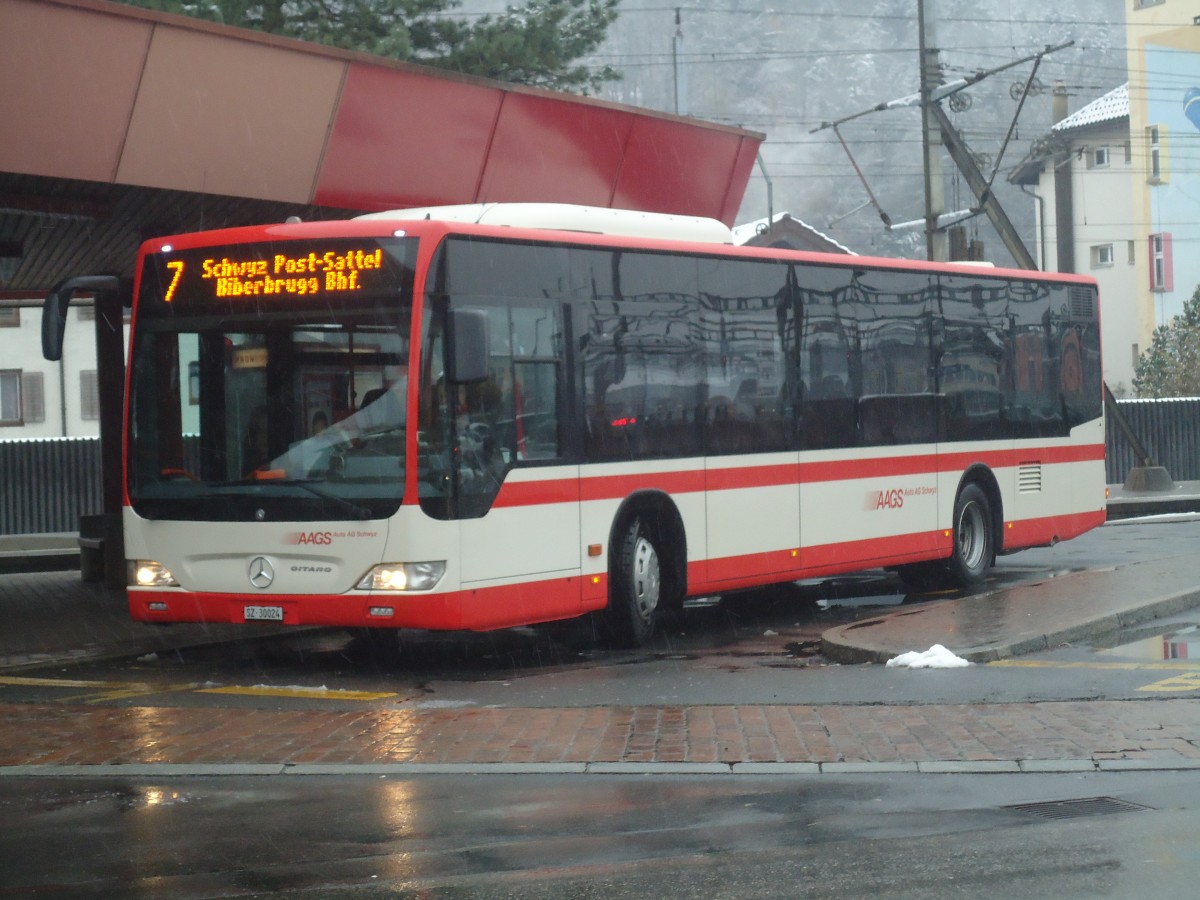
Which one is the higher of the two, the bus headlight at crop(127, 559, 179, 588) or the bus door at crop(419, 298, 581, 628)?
the bus door at crop(419, 298, 581, 628)

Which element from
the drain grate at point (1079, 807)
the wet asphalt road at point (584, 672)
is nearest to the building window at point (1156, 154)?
the wet asphalt road at point (584, 672)

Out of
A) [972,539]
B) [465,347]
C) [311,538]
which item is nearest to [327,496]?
[311,538]

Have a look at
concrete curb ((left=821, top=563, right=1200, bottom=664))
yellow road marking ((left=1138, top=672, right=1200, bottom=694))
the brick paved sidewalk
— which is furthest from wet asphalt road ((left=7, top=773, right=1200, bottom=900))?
concrete curb ((left=821, top=563, right=1200, bottom=664))

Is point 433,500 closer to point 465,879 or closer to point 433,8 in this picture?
point 465,879

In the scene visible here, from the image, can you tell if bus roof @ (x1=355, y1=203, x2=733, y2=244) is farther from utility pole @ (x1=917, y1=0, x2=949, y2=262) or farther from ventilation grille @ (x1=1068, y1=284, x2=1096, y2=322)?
utility pole @ (x1=917, y1=0, x2=949, y2=262)

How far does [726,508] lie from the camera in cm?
1380

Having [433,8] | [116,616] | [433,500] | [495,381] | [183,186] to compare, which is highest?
[433,8]

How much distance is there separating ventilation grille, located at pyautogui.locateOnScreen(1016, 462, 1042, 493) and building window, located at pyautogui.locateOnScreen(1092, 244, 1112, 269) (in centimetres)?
5064

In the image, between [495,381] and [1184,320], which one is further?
[1184,320]

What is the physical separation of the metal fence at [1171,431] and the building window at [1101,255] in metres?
28.1

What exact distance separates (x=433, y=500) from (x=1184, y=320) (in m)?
48.5

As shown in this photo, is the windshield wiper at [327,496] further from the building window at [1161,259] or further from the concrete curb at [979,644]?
the building window at [1161,259]

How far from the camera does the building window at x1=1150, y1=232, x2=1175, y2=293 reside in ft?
199

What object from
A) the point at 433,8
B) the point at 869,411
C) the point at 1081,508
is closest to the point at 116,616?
the point at 869,411
